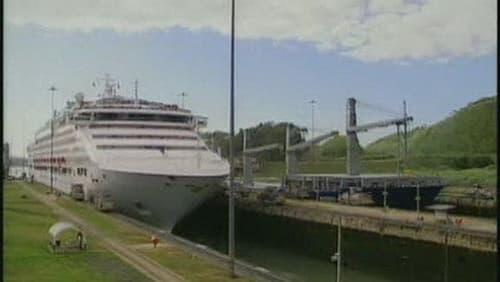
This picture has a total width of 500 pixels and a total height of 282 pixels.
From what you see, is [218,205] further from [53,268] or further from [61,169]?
[53,268]

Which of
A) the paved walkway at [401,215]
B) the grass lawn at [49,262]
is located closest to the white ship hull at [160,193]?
the grass lawn at [49,262]

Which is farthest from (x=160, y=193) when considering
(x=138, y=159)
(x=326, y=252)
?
(x=326, y=252)

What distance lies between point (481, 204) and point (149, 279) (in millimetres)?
38420

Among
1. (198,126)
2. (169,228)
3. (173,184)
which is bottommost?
(169,228)

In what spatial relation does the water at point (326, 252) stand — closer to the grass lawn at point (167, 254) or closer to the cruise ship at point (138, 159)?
the cruise ship at point (138, 159)

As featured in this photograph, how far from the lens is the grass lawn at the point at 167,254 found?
16634 mm

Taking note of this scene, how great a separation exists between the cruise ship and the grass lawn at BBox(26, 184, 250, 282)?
234cm

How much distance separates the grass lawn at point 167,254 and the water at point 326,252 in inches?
147

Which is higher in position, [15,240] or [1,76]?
[1,76]

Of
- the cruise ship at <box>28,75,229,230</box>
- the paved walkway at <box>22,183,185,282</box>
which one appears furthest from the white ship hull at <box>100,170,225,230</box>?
the paved walkway at <box>22,183,185,282</box>

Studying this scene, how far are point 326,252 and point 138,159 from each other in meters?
10.3

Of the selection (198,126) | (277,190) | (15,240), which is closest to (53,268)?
(15,240)

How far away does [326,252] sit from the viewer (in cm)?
3362

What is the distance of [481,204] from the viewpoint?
50.0m
